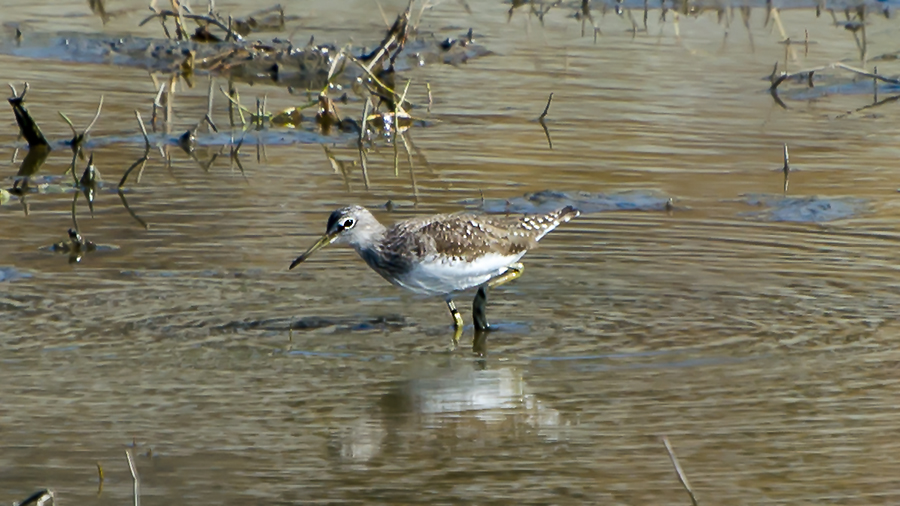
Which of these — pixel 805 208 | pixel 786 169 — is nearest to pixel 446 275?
pixel 805 208

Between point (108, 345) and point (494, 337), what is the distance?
1.73 meters

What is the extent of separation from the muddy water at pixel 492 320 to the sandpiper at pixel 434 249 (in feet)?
0.69

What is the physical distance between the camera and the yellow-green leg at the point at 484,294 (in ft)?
23.6

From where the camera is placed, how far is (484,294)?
733 centimetres

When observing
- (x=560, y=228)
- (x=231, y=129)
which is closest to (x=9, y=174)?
(x=231, y=129)

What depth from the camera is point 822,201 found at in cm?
945

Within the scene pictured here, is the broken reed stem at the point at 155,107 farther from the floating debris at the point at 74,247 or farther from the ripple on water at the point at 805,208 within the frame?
the ripple on water at the point at 805,208

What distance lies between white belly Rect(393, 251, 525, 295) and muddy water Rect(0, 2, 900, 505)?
0.19m

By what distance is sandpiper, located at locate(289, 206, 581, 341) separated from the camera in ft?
23.5

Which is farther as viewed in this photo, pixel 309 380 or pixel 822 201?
pixel 822 201

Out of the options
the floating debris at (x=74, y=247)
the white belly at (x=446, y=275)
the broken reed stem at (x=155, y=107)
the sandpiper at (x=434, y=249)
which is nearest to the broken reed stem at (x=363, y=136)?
the broken reed stem at (x=155, y=107)

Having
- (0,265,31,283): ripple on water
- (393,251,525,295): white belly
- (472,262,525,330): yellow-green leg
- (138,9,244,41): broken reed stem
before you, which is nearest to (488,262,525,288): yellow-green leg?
(472,262,525,330): yellow-green leg

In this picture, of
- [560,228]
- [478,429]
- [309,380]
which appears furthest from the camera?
[560,228]

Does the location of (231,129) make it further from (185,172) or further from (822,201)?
(822,201)
